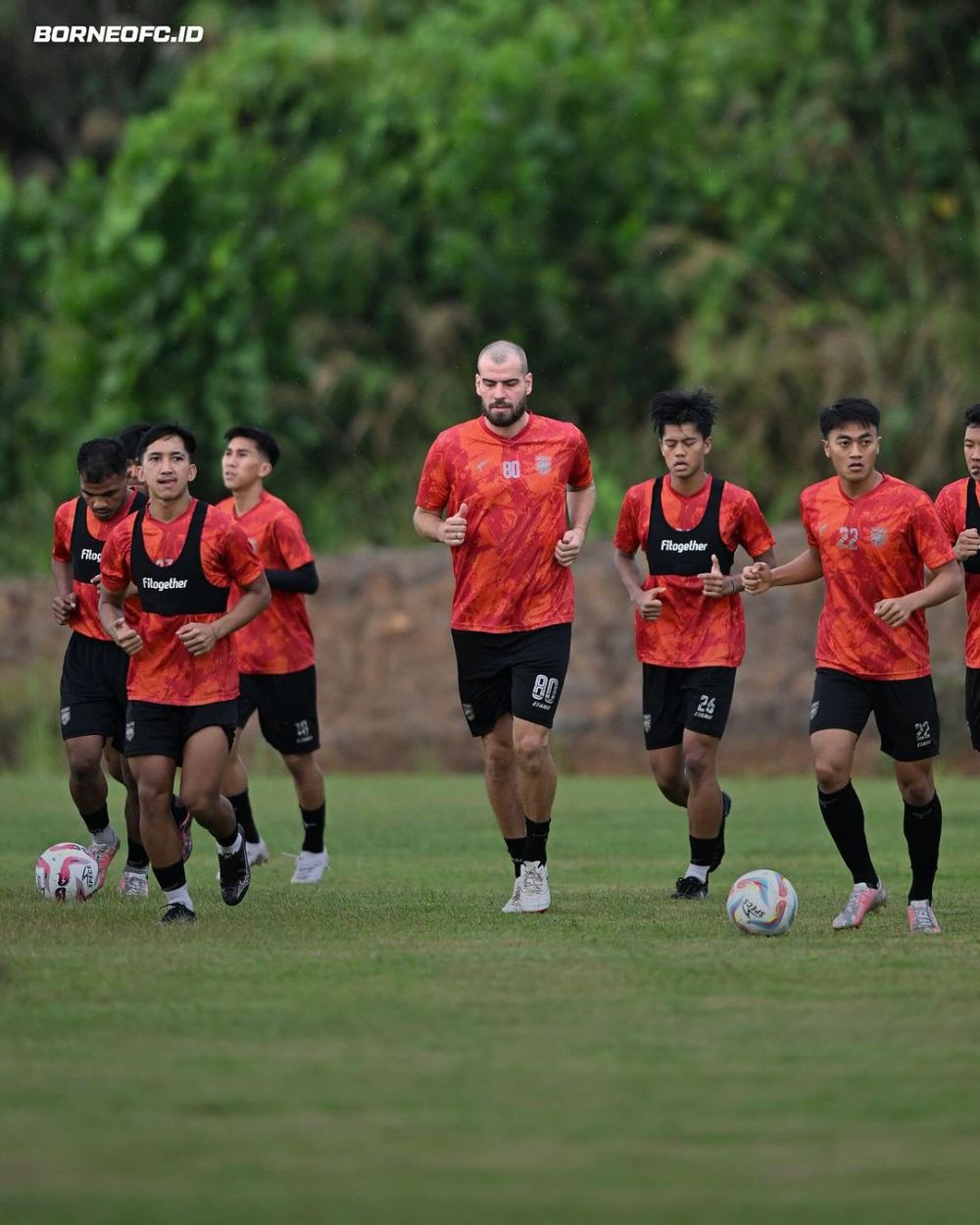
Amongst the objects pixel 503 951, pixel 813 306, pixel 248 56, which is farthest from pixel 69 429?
pixel 503 951

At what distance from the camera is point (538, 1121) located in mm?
5844

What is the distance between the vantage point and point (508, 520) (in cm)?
1034

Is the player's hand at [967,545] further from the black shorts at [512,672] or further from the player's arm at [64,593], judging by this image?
the player's arm at [64,593]

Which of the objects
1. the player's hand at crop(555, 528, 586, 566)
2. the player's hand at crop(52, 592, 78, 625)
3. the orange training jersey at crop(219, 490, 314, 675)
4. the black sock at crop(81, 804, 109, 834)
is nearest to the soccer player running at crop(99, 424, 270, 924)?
the player's hand at crop(52, 592, 78, 625)

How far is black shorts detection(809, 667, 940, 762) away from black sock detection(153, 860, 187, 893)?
2766mm

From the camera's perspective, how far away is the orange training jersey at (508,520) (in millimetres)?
10312

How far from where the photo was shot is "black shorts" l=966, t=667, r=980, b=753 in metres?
10.2

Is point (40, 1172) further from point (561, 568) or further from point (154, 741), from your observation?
point (561, 568)

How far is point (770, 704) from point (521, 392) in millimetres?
10872

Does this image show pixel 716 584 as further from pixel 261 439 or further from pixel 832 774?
pixel 261 439

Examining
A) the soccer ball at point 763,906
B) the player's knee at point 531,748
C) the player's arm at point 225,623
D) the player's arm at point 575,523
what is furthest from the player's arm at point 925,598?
the player's arm at point 225,623

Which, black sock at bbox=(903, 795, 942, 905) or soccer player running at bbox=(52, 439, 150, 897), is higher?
soccer player running at bbox=(52, 439, 150, 897)

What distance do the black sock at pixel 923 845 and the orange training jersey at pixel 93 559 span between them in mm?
3892

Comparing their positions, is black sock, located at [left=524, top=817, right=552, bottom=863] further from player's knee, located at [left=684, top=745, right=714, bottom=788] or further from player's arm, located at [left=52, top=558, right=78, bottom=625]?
player's arm, located at [left=52, top=558, right=78, bottom=625]
